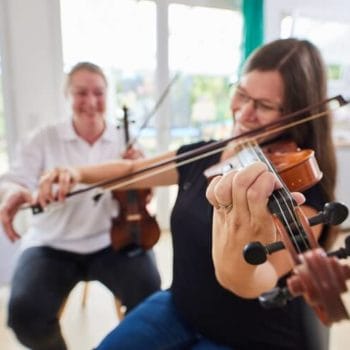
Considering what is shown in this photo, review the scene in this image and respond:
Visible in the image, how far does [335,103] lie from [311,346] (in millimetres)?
478

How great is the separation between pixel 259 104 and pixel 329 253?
19.2 inches

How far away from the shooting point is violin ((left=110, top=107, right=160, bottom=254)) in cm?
122

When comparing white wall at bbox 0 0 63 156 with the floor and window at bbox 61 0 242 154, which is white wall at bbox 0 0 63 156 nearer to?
window at bbox 61 0 242 154

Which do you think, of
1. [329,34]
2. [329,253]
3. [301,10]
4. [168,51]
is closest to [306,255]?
[329,253]

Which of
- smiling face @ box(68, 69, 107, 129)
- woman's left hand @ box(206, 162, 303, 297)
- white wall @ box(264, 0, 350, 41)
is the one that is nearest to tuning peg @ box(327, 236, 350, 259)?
woman's left hand @ box(206, 162, 303, 297)

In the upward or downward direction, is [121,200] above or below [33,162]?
below

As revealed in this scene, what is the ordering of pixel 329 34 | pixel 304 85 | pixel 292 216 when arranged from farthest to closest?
pixel 329 34
pixel 304 85
pixel 292 216

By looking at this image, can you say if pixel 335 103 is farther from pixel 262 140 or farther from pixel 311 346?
pixel 311 346

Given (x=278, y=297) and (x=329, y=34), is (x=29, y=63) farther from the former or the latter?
(x=329, y=34)

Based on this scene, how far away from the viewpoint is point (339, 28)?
253 centimetres

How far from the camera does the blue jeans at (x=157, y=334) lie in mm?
764

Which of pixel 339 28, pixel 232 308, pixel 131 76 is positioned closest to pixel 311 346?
pixel 232 308

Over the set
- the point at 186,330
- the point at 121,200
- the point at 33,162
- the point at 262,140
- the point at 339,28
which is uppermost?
the point at 339,28

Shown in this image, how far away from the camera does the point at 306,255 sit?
0.96 ft
